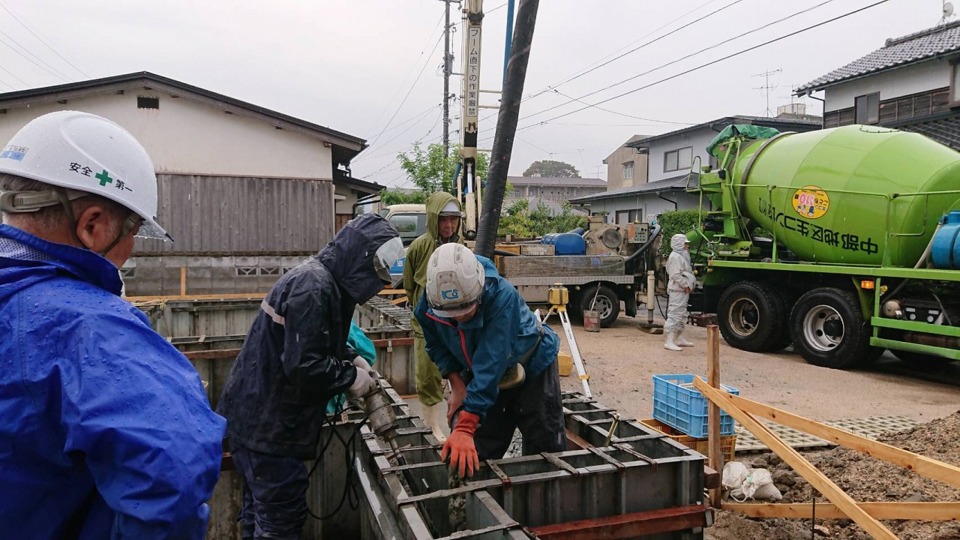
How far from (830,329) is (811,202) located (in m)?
1.93

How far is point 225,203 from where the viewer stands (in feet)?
40.0

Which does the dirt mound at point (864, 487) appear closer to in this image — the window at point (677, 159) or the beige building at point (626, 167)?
the window at point (677, 159)

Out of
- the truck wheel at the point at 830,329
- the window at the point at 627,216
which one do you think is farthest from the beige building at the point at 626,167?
the truck wheel at the point at 830,329

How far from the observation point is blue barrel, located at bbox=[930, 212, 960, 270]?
7.13m

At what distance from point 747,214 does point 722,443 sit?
6863mm

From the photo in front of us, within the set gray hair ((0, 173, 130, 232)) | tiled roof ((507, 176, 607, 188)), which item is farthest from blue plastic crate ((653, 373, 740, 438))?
→ tiled roof ((507, 176, 607, 188))

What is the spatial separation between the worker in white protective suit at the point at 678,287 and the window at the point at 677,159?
16.9 m

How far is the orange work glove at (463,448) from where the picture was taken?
8.83 feet

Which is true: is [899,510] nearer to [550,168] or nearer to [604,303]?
[604,303]

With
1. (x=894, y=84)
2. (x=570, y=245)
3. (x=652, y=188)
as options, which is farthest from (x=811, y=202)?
(x=652, y=188)

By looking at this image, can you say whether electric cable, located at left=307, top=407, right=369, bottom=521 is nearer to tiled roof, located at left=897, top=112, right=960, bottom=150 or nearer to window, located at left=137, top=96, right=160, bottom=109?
window, located at left=137, top=96, right=160, bottom=109

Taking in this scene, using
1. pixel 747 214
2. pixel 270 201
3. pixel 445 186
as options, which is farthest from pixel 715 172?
pixel 445 186

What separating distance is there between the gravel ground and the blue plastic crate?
0.63 m

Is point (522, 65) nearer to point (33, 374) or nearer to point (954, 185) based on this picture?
point (33, 374)
